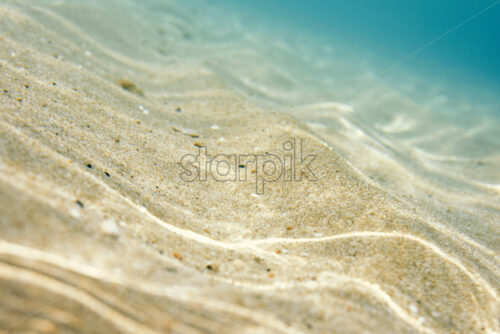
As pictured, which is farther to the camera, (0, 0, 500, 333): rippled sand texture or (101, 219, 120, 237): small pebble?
(101, 219, 120, 237): small pebble

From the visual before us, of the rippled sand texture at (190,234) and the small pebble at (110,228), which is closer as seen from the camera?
the rippled sand texture at (190,234)

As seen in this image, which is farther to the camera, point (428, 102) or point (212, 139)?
point (428, 102)

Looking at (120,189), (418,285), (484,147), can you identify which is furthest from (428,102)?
(120,189)

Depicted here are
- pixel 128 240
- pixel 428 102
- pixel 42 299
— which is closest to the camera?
pixel 42 299

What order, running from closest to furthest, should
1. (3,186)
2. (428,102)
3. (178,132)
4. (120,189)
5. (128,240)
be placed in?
(3,186) < (128,240) < (120,189) < (178,132) < (428,102)

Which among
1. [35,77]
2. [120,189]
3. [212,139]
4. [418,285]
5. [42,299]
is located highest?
[35,77]

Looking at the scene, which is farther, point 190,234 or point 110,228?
point 190,234

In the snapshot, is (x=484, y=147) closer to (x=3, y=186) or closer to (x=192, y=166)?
(x=192, y=166)

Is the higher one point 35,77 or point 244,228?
point 35,77
